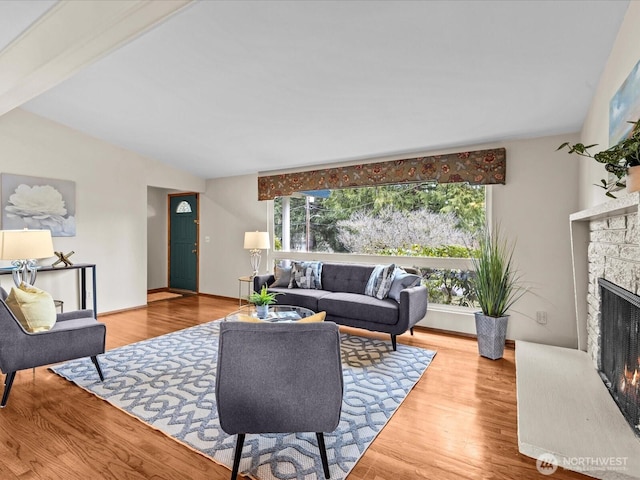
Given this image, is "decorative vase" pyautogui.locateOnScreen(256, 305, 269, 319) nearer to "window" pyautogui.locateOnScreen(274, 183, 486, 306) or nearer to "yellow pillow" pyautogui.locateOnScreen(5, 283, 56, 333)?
"yellow pillow" pyautogui.locateOnScreen(5, 283, 56, 333)

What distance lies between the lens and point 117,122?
4305 mm

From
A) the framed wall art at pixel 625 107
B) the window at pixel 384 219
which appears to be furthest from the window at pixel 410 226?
the framed wall art at pixel 625 107

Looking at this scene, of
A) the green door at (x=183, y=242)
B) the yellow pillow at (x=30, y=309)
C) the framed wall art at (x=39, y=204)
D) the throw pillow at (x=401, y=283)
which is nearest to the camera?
the yellow pillow at (x=30, y=309)

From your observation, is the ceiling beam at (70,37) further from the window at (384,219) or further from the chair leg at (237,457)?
the window at (384,219)

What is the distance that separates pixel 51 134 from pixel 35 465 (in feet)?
13.9

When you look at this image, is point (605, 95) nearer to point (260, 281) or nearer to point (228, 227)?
point (260, 281)

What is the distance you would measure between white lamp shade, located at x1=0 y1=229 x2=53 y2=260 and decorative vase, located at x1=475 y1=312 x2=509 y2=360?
4.20 meters

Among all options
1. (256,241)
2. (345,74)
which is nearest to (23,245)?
(256,241)

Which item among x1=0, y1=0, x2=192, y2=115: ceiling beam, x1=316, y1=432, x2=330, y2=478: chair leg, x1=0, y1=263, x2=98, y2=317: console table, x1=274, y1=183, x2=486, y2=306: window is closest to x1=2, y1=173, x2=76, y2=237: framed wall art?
x1=0, y1=263, x2=98, y2=317: console table

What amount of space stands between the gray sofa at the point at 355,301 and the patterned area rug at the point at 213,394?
0.27m

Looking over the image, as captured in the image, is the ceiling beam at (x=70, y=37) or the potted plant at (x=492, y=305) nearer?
the ceiling beam at (x=70, y=37)

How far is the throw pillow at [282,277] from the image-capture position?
4.71m

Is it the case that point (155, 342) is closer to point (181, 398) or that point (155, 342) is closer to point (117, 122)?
point (181, 398)

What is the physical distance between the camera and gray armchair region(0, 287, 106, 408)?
2355 mm
